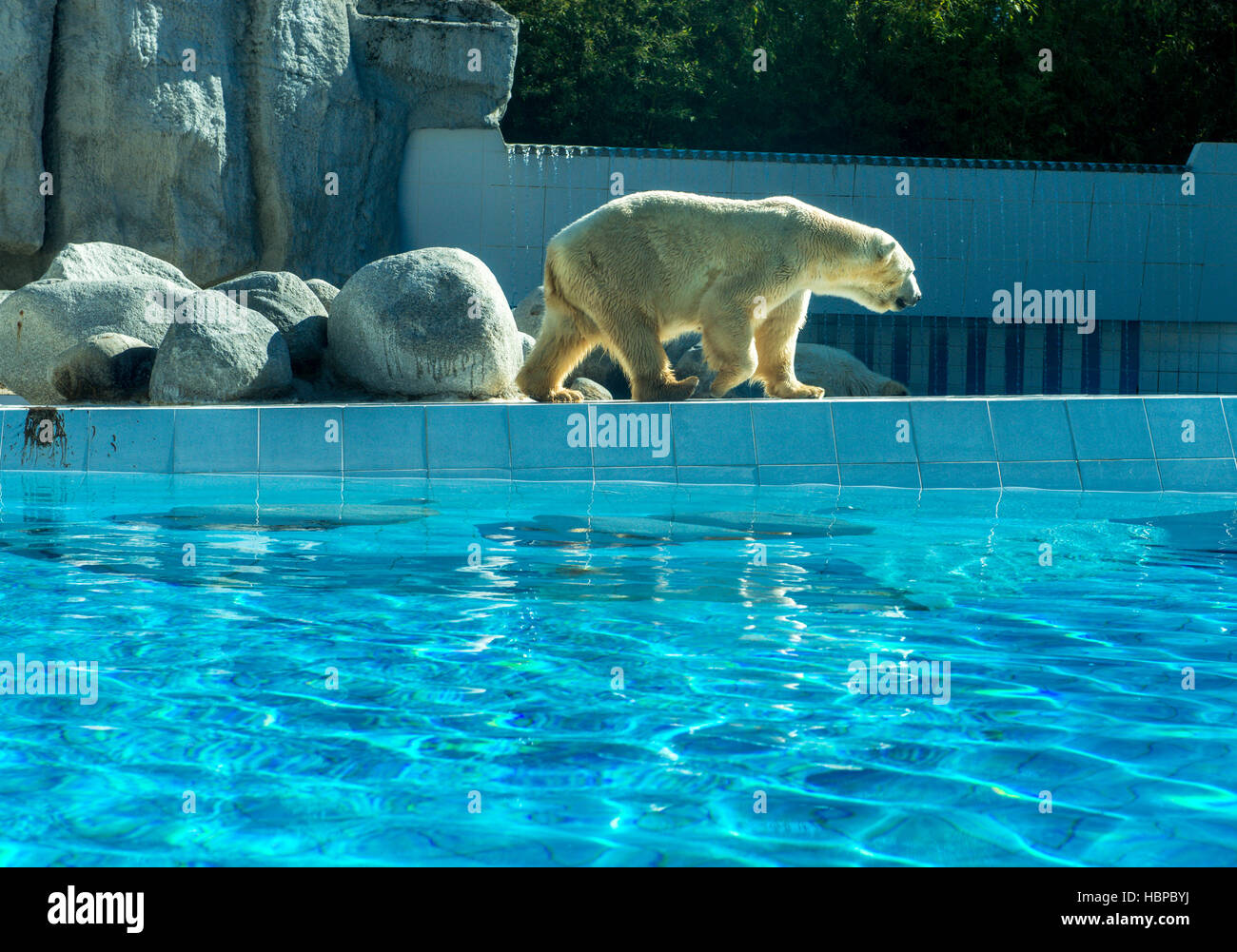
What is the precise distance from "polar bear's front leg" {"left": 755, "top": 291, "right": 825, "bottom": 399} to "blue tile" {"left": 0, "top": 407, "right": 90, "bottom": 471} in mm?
3772

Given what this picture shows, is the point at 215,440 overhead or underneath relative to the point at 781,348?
underneath

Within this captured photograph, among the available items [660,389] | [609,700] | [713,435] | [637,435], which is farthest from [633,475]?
[609,700]

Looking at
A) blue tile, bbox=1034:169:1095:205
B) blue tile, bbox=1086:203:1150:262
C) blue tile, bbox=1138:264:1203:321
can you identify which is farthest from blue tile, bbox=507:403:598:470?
blue tile, bbox=1138:264:1203:321

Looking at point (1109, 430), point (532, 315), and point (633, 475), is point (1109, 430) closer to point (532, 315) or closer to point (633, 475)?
point (633, 475)

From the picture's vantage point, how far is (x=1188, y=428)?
6.98m

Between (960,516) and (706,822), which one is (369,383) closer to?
(960,516)

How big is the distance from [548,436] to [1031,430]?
2.64m

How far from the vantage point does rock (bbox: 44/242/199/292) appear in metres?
9.37

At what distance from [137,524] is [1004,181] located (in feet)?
38.7

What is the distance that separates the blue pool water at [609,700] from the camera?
6.18 ft

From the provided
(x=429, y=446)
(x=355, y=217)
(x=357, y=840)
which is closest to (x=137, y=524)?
(x=429, y=446)

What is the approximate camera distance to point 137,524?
4.96m

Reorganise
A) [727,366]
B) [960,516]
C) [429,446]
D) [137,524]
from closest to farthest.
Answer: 1. [137,524]
2. [960,516]
3. [429,446]
4. [727,366]

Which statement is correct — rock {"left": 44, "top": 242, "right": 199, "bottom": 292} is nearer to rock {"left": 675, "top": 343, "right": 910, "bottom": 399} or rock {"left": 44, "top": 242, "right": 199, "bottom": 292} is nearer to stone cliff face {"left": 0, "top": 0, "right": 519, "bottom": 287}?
stone cliff face {"left": 0, "top": 0, "right": 519, "bottom": 287}
